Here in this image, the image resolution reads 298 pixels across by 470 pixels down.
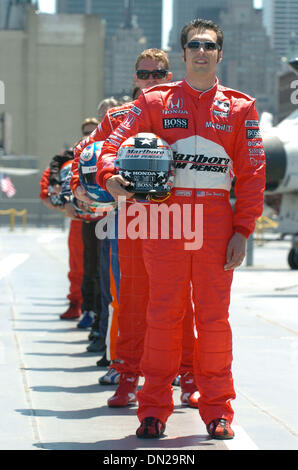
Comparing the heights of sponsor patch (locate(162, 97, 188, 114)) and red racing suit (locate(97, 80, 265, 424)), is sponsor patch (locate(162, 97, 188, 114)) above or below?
above

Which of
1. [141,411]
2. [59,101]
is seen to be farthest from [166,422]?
[59,101]

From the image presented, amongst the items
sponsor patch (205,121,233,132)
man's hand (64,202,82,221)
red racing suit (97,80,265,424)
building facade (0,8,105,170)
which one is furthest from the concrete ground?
building facade (0,8,105,170)

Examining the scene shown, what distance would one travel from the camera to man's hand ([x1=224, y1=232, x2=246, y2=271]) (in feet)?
16.4

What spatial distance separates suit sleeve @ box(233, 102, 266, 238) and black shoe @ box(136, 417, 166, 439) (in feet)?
3.34

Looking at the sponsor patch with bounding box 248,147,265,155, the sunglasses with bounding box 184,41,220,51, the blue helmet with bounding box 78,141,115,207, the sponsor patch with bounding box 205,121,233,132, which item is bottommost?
the blue helmet with bounding box 78,141,115,207

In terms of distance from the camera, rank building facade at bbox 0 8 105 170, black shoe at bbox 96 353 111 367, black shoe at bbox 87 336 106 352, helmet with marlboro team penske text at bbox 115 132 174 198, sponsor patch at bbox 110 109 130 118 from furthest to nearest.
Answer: building facade at bbox 0 8 105 170, black shoe at bbox 87 336 106 352, black shoe at bbox 96 353 111 367, sponsor patch at bbox 110 109 130 118, helmet with marlboro team penske text at bbox 115 132 174 198

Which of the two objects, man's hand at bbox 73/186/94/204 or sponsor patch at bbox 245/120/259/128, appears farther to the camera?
man's hand at bbox 73/186/94/204

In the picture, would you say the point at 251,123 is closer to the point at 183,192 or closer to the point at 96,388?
the point at 183,192

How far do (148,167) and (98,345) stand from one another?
3449mm

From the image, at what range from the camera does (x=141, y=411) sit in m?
5.09

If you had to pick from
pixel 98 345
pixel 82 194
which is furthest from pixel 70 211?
pixel 82 194

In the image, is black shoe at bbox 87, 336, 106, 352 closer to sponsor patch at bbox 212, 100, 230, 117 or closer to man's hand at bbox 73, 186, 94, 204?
man's hand at bbox 73, 186, 94, 204

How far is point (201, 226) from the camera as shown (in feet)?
16.4

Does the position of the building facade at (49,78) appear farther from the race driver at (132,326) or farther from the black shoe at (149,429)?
the black shoe at (149,429)
